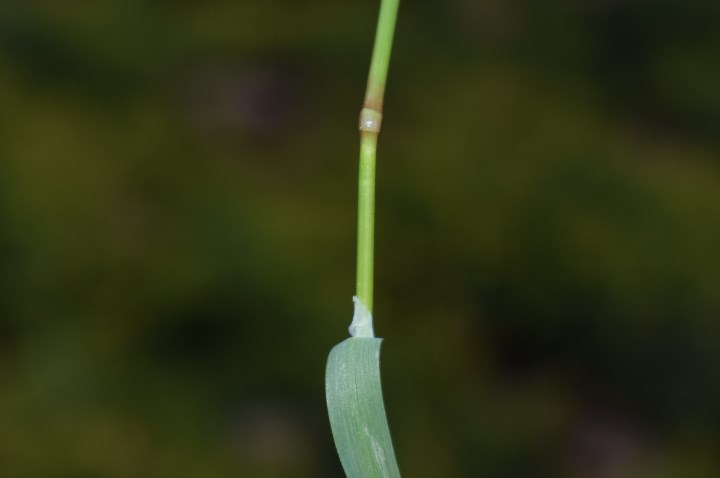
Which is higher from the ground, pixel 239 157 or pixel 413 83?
pixel 413 83

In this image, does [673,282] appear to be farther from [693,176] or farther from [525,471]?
[525,471]

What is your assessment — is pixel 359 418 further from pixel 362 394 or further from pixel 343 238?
pixel 343 238

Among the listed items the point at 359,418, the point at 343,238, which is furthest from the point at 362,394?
the point at 343,238

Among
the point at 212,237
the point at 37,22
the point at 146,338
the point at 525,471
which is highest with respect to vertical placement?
the point at 37,22

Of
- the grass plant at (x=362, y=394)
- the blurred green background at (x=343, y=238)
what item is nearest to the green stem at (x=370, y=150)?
the grass plant at (x=362, y=394)

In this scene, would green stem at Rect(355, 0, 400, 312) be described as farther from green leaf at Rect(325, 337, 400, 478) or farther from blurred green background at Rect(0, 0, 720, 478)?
blurred green background at Rect(0, 0, 720, 478)

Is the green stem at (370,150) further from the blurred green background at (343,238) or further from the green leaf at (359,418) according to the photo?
the blurred green background at (343,238)

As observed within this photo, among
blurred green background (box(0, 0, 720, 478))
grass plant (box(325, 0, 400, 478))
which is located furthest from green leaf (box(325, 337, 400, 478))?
blurred green background (box(0, 0, 720, 478))

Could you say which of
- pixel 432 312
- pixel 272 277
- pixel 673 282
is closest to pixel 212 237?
pixel 272 277
